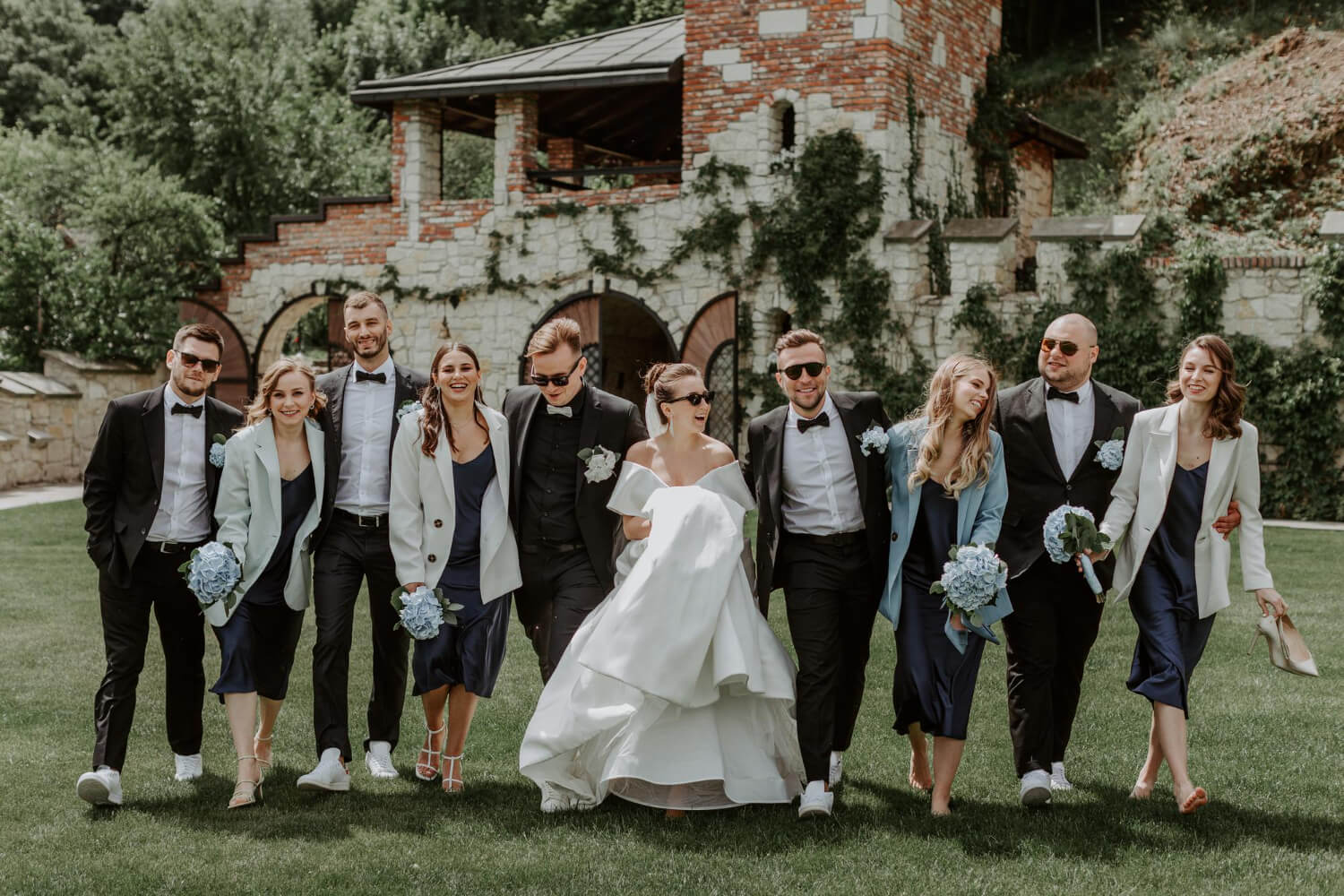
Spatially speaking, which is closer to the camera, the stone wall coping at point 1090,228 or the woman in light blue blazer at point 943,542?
the woman in light blue blazer at point 943,542

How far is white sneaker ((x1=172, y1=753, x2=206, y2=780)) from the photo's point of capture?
6.23 m

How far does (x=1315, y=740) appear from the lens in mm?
6824

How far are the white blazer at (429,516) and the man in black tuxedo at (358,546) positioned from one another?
109mm

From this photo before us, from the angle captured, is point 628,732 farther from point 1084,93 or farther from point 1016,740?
point 1084,93

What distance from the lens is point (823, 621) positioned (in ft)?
19.0

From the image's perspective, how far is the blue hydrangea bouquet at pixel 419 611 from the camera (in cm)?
589

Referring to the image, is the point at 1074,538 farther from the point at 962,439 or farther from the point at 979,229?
the point at 979,229

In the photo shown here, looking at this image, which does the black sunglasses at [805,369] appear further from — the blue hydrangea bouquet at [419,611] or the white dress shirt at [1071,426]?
the blue hydrangea bouquet at [419,611]

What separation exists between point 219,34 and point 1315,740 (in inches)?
1131

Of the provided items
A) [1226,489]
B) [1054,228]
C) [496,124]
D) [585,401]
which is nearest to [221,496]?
[585,401]

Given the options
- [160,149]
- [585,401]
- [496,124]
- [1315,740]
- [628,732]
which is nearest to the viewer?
[628,732]

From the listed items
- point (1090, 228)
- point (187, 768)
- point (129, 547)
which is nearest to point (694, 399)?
point (129, 547)

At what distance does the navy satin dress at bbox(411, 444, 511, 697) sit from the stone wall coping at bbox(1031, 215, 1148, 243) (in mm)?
11978

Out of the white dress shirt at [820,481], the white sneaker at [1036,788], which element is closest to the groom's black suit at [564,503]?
the white dress shirt at [820,481]
